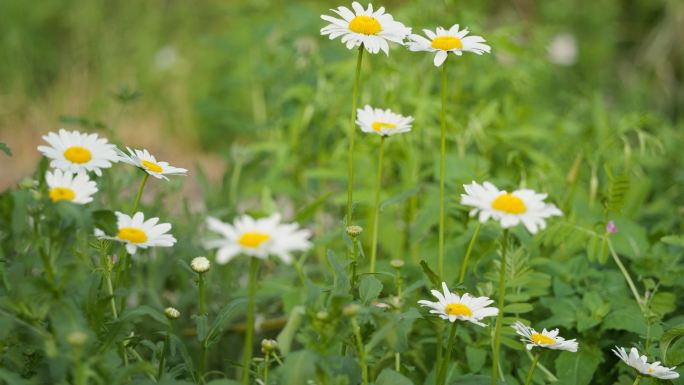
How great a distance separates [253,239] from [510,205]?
0.35 m

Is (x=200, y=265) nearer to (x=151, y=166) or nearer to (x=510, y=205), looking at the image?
(x=151, y=166)

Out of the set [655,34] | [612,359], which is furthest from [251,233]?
[655,34]

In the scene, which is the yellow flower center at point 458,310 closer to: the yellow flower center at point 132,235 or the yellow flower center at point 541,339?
the yellow flower center at point 541,339

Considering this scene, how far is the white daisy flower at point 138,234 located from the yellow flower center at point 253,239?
23 centimetres

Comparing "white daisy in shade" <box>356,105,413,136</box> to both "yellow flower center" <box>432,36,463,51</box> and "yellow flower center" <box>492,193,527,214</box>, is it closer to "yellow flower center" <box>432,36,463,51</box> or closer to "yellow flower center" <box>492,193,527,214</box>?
"yellow flower center" <box>432,36,463,51</box>

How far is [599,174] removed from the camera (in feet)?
8.13

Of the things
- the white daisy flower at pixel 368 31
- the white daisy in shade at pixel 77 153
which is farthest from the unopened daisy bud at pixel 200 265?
the white daisy flower at pixel 368 31

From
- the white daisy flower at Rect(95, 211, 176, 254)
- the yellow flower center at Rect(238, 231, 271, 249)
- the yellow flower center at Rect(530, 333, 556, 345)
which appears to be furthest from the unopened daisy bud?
the yellow flower center at Rect(530, 333, 556, 345)

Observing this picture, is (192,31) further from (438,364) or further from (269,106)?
(438,364)

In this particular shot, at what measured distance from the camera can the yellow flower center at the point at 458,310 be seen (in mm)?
1171

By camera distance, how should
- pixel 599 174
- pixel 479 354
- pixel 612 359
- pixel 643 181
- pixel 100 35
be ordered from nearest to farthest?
pixel 479 354 → pixel 612 359 → pixel 643 181 → pixel 599 174 → pixel 100 35

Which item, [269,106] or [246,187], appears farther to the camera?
[269,106]

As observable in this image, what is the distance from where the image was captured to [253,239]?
938mm

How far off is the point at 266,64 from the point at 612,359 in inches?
57.8
